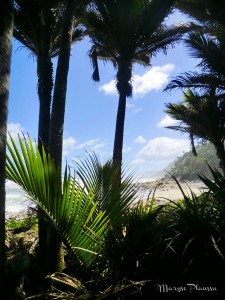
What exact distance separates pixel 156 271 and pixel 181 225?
41cm

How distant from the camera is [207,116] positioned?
10.3 meters

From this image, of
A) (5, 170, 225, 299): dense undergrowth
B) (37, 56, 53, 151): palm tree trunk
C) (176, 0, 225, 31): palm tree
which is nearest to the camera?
(5, 170, 225, 299): dense undergrowth

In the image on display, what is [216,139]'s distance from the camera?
10445 millimetres

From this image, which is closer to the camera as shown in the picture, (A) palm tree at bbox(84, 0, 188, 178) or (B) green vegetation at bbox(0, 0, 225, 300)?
(B) green vegetation at bbox(0, 0, 225, 300)

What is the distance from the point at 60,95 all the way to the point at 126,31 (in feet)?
14.3

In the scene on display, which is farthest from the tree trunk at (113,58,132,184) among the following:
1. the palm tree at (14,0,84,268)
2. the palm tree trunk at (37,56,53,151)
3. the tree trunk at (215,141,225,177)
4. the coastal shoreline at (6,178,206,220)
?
the tree trunk at (215,141,225,177)

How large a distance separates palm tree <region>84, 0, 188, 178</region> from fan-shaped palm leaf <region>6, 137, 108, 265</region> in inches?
197

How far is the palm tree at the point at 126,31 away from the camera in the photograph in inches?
313

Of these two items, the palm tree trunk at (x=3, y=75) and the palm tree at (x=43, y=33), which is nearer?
the palm tree trunk at (x=3, y=75)

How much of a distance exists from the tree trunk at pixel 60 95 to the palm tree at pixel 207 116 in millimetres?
6392

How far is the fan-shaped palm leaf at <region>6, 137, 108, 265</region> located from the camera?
2434 millimetres

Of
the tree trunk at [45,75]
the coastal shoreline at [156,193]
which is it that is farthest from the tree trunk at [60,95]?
the coastal shoreline at [156,193]

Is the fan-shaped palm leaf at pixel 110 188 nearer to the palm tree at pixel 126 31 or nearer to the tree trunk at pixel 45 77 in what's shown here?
the tree trunk at pixel 45 77

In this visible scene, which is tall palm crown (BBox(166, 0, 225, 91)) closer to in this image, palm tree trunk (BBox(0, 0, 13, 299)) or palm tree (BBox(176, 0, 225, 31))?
palm tree (BBox(176, 0, 225, 31))
